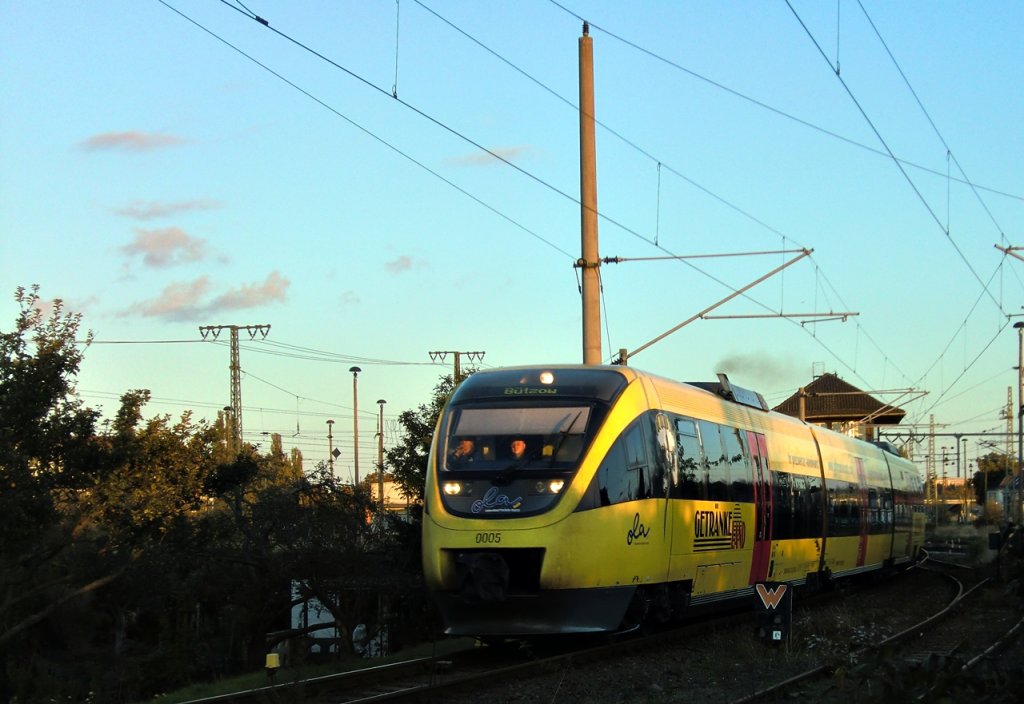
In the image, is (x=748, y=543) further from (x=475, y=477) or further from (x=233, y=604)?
(x=233, y=604)

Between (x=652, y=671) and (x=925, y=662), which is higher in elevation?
(x=925, y=662)

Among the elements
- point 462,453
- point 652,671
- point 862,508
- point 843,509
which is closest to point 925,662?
point 652,671

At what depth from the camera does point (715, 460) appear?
17.8 m

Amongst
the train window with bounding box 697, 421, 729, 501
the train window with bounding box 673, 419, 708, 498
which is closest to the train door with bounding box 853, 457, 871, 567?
the train window with bounding box 697, 421, 729, 501

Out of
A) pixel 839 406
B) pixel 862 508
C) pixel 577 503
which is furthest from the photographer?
pixel 839 406

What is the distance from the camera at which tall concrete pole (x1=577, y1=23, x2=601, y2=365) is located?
65.3ft

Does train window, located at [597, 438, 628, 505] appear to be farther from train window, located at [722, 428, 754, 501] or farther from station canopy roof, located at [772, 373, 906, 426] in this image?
station canopy roof, located at [772, 373, 906, 426]

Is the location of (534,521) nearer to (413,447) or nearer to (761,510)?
(761,510)

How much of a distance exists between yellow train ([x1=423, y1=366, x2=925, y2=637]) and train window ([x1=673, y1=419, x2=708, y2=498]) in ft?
0.10

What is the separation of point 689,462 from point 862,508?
13837 mm

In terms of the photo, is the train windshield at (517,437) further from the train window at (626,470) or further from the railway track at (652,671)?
the railway track at (652,671)

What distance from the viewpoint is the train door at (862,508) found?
28625 mm

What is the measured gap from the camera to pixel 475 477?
14.0m

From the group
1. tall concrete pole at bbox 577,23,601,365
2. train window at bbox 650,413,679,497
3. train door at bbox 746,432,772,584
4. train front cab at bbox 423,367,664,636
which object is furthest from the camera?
tall concrete pole at bbox 577,23,601,365
